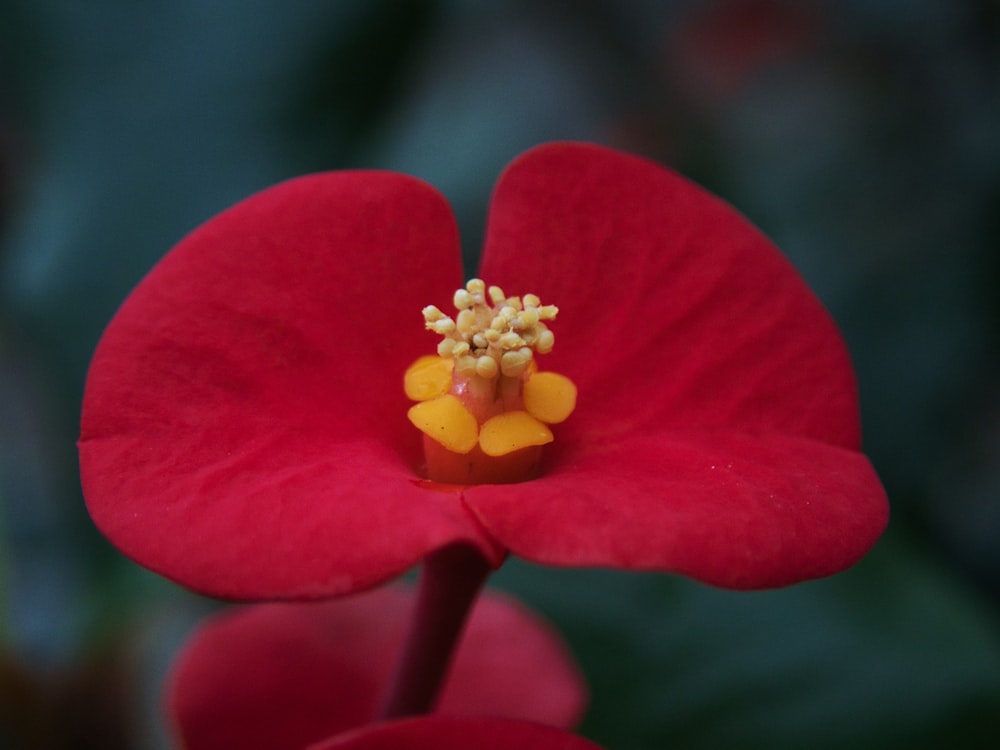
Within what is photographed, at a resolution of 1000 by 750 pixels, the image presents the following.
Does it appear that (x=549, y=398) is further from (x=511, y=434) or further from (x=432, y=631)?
(x=432, y=631)

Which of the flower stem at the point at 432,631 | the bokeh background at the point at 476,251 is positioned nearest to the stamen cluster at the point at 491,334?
the flower stem at the point at 432,631

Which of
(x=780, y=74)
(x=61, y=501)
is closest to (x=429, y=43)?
(x=61, y=501)

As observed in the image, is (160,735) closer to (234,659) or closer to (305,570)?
(234,659)

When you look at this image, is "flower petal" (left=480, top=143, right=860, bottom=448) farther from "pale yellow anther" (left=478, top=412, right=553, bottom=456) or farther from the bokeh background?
the bokeh background

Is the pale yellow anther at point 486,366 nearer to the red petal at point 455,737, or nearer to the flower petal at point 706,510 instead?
the flower petal at point 706,510

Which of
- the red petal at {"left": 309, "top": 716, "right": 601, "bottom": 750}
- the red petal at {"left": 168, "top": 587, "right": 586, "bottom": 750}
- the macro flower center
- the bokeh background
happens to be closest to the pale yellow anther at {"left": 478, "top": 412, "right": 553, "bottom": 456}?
the macro flower center
